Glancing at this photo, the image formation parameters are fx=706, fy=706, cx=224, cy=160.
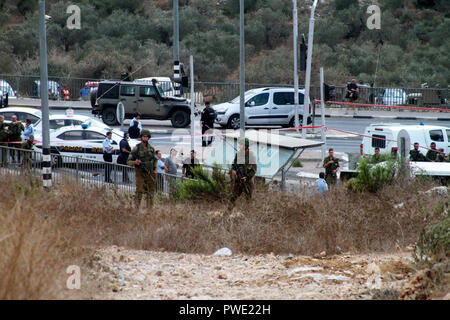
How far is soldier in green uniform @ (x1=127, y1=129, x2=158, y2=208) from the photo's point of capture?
1356 centimetres

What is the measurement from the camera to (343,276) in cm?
903

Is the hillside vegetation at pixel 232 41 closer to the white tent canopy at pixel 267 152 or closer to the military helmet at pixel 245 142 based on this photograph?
the white tent canopy at pixel 267 152

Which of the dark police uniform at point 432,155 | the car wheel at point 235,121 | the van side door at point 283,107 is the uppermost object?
the van side door at point 283,107

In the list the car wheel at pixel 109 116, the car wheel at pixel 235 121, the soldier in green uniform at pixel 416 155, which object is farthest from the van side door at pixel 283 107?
the soldier in green uniform at pixel 416 155

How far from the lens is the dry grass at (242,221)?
35.6 feet

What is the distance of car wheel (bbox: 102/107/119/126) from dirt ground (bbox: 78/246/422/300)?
712 inches

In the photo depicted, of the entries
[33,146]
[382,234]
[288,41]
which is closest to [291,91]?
[33,146]

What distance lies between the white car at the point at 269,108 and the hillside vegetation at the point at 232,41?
11.9 metres

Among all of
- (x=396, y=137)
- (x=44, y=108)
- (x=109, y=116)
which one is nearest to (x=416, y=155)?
(x=396, y=137)

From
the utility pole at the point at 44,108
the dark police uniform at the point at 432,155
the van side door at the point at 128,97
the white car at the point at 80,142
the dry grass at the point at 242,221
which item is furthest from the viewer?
the van side door at the point at 128,97

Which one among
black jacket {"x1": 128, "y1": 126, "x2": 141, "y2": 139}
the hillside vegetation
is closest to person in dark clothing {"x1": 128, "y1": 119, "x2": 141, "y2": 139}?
black jacket {"x1": 128, "y1": 126, "x2": 141, "y2": 139}

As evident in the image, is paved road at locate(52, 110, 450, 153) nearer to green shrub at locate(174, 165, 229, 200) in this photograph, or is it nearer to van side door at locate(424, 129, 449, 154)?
van side door at locate(424, 129, 449, 154)

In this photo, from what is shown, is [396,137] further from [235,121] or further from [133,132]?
[235,121]

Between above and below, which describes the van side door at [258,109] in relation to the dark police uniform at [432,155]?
above
